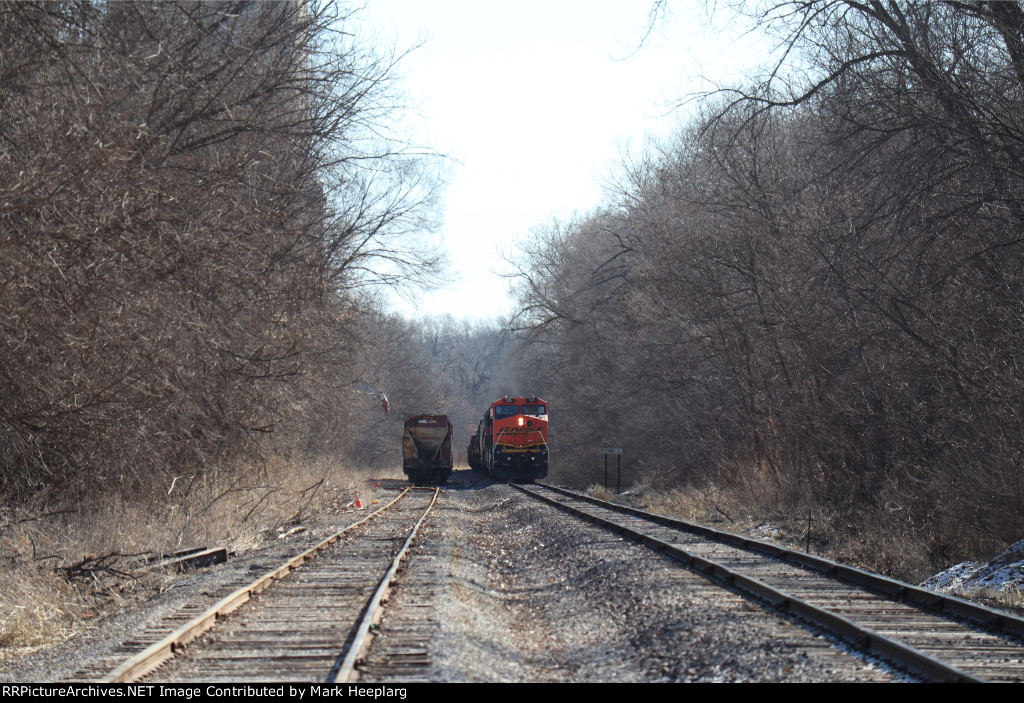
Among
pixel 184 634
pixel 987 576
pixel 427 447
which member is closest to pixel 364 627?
pixel 184 634

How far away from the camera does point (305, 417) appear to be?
22594 millimetres

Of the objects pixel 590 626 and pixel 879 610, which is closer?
pixel 879 610

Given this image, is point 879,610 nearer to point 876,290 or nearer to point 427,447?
point 876,290

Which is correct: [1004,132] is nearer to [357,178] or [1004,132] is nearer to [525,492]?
[357,178]

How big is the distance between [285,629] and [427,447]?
1266 inches

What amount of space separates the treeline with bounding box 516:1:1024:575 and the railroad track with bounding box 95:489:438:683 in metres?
7.51

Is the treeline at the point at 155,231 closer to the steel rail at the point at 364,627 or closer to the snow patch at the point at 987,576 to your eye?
the steel rail at the point at 364,627

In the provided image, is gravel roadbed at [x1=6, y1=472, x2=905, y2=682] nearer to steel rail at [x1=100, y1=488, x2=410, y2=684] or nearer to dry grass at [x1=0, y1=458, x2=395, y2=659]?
steel rail at [x1=100, y1=488, x2=410, y2=684]

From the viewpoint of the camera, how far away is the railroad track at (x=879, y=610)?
6090 mm

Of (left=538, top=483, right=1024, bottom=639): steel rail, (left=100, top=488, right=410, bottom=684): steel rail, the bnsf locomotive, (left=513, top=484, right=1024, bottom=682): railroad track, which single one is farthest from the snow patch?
the bnsf locomotive

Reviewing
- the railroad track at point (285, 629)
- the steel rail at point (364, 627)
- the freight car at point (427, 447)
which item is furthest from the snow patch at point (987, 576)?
the freight car at point (427, 447)

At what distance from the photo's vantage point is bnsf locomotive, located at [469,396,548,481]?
36875mm

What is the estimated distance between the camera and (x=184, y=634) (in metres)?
6.92
